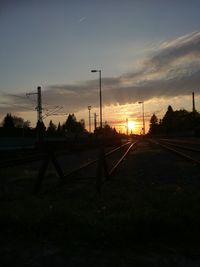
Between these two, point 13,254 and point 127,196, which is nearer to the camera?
point 13,254

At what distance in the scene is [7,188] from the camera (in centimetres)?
1352

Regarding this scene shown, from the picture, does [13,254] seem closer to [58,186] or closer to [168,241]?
[168,241]

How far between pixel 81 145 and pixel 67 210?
360 inches

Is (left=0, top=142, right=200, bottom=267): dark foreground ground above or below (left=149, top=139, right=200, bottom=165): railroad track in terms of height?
below

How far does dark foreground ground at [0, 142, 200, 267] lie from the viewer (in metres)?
5.46

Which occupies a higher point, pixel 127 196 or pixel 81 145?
pixel 81 145

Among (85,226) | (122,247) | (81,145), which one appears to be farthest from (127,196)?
(81,145)

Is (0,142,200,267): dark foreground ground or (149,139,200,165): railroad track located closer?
(0,142,200,267): dark foreground ground

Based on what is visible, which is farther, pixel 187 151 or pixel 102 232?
pixel 187 151

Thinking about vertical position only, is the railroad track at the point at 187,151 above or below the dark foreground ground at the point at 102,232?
above

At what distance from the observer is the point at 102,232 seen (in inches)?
253

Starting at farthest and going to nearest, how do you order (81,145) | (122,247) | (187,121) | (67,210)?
(187,121)
(81,145)
(67,210)
(122,247)

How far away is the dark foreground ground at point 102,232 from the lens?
5457mm

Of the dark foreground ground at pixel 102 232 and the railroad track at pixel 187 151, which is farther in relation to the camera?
the railroad track at pixel 187 151
